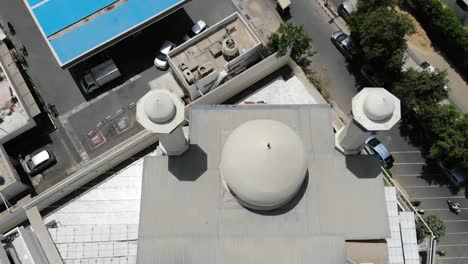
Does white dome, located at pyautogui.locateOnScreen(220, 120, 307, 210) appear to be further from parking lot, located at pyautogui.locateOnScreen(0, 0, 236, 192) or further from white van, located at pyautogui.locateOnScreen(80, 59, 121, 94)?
white van, located at pyautogui.locateOnScreen(80, 59, 121, 94)

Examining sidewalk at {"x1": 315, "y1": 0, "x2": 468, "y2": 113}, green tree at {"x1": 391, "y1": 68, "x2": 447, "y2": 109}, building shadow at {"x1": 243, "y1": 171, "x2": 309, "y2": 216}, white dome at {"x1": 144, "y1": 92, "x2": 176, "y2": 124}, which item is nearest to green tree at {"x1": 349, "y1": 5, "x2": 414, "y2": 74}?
green tree at {"x1": 391, "y1": 68, "x2": 447, "y2": 109}

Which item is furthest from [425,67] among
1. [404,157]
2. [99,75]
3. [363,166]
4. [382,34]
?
[99,75]

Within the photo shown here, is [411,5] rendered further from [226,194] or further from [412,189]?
[226,194]

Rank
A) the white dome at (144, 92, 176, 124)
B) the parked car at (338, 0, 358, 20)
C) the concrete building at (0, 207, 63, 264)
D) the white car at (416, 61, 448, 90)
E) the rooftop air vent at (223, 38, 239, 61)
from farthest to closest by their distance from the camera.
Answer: the parked car at (338, 0, 358, 20)
the white car at (416, 61, 448, 90)
the rooftop air vent at (223, 38, 239, 61)
the concrete building at (0, 207, 63, 264)
the white dome at (144, 92, 176, 124)

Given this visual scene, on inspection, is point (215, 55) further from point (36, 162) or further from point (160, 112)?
point (36, 162)

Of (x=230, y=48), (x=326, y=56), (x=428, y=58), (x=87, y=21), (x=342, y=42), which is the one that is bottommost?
(x=428, y=58)

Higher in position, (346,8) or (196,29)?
(196,29)
